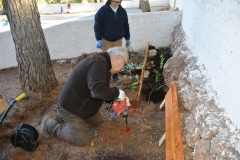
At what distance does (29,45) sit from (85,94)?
1660 mm

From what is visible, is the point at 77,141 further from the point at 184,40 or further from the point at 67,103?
the point at 184,40

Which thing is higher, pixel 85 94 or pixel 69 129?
pixel 85 94

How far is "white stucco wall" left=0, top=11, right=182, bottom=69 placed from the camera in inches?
197

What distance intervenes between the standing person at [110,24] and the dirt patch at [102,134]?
1106mm

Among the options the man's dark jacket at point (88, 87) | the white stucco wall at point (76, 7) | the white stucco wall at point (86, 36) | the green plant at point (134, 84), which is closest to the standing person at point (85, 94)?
the man's dark jacket at point (88, 87)

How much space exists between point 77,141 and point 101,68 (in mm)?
1163

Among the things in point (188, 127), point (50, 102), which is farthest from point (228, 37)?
point (50, 102)

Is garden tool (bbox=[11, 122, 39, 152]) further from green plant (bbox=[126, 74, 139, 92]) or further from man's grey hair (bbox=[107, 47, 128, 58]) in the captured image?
green plant (bbox=[126, 74, 139, 92])

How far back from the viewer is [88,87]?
236 cm

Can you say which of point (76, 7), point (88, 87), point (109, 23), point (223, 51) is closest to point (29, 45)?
point (109, 23)

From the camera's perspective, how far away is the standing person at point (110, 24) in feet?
12.7

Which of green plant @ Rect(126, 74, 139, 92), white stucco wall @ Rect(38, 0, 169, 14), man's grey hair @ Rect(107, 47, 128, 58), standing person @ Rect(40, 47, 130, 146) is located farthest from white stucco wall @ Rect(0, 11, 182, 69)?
white stucco wall @ Rect(38, 0, 169, 14)

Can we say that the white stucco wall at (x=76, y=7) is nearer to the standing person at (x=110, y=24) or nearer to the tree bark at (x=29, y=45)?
the standing person at (x=110, y=24)

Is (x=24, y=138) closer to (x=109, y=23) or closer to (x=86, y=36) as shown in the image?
(x=109, y=23)
